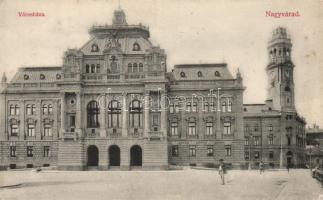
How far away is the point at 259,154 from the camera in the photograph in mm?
68688

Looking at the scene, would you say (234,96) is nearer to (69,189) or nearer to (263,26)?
(263,26)

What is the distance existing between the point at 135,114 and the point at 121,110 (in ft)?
4.75

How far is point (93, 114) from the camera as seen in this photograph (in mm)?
51656

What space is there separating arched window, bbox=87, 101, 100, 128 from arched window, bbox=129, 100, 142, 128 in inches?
125

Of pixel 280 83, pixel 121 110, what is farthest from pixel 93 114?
pixel 280 83

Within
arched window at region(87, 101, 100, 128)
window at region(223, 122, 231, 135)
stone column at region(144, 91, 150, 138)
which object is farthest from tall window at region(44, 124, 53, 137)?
window at region(223, 122, 231, 135)

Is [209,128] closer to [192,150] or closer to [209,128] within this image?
[209,128]

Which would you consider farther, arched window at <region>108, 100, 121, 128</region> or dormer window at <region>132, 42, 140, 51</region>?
dormer window at <region>132, 42, 140, 51</region>

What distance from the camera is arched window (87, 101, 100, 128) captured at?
51.4 meters

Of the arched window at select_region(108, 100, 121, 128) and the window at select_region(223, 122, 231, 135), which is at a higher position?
the arched window at select_region(108, 100, 121, 128)

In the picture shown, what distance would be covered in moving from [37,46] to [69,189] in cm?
1063

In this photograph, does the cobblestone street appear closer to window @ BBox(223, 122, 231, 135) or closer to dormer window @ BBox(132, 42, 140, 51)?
window @ BBox(223, 122, 231, 135)

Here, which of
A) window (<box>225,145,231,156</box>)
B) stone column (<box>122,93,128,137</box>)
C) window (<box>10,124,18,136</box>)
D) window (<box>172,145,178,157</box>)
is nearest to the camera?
stone column (<box>122,93,128,137</box>)

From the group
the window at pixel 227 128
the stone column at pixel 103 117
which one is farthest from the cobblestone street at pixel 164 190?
the window at pixel 227 128
